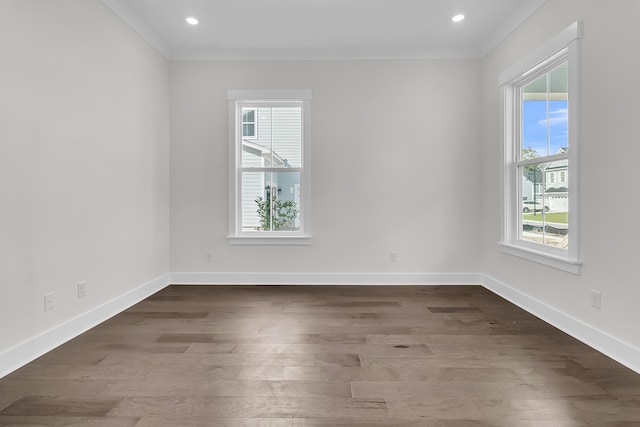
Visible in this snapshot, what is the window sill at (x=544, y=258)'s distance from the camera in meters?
2.57

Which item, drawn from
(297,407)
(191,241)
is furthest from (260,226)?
(297,407)

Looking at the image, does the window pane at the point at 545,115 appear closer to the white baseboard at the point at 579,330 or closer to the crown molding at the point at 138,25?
the white baseboard at the point at 579,330

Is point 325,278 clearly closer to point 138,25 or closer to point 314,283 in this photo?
point 314,283

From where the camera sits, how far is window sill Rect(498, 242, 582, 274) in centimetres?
257

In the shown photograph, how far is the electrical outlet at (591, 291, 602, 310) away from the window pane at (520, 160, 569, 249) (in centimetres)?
47

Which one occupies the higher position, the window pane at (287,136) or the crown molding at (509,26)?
the crown molding at (509,26)

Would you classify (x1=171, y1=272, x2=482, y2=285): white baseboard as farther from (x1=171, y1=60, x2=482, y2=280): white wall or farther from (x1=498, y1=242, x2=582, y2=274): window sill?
(x1=498, y1=242, x2=582, y2=274): window sill

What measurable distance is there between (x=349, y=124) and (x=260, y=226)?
1.67 metres

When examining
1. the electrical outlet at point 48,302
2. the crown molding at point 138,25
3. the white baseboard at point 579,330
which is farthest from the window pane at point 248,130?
the white baseboard at point 579,330

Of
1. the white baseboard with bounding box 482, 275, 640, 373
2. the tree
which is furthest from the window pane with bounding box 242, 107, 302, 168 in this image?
the white baseboard with bounding box 482, 275, 640, 373

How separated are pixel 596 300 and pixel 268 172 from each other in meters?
3.37

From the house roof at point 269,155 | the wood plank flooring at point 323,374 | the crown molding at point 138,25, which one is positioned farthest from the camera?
the house roof at point 269,155

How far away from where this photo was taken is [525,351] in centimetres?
232

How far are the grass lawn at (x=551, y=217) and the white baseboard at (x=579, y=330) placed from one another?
2.40ft
